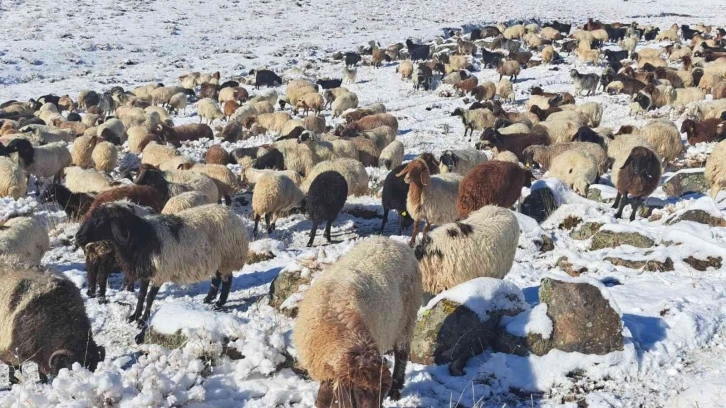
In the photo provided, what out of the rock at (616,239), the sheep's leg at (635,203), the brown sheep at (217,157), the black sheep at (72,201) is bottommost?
the brown sheep at (217,157)

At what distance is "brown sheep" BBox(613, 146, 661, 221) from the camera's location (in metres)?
11.1

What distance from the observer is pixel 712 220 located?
30.3 feet

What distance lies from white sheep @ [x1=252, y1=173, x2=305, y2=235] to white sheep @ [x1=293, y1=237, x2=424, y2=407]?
20.8 ft

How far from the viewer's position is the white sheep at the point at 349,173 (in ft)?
43.3

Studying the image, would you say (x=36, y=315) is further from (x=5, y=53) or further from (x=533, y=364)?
(x=5, y=53)

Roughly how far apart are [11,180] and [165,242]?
7.61m

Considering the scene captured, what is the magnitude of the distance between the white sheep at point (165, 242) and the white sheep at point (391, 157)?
9.56 metres

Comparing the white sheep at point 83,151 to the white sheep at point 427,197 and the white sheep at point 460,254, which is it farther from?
the white sheep at point 460,254

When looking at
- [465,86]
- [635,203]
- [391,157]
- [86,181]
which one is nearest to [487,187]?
[635,203]

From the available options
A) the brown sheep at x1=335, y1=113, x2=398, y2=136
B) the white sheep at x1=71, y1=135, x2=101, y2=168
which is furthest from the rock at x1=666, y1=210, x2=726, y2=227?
the white sheep at x1=71, y1=135, x2=101, y2=168

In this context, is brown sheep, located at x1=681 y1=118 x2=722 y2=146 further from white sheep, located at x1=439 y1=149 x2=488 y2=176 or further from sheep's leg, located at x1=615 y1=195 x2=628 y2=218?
sheep's leg, located at x1=615 y1=195 x2=628 y2=218

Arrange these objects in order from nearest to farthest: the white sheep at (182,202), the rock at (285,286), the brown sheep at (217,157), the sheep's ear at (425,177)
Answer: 1. the rock at (285,286)
2. the white sheep at (182,202)
3. the sheep's ear at (425,177)
4. the brown sheep at (217,157)

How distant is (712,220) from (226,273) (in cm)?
775

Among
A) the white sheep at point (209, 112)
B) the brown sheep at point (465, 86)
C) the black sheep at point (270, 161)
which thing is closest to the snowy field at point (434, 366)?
the black sheep at point (270, 161)
